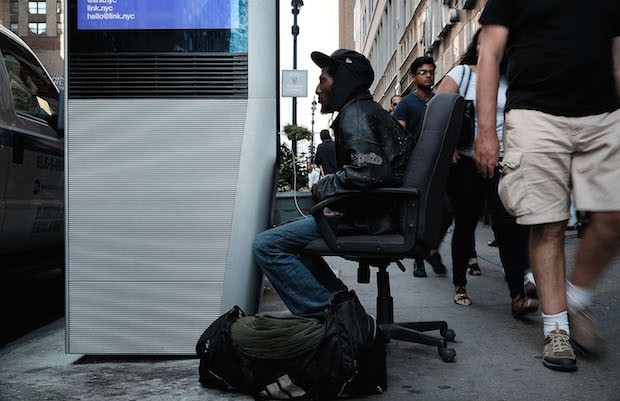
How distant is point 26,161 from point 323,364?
3.14 metres

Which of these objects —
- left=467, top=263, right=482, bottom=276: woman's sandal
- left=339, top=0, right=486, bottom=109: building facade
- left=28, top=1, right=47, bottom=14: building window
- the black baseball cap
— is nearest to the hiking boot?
left=467, top=263, right=482, bottom=276: woman's sandal

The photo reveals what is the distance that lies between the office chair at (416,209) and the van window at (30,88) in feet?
9.60

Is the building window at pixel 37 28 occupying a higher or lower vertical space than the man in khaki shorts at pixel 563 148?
higher

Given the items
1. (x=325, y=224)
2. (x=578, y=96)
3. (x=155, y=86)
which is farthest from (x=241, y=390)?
(x=578, y=96)

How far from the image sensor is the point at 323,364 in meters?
3.06

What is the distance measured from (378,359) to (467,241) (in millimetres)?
2339

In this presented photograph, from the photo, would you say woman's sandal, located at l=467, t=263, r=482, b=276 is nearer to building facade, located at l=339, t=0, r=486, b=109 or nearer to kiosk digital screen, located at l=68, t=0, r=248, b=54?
kiosk digital screen, located at l=68, t=0, r=248, b=54

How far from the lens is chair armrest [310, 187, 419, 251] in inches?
138

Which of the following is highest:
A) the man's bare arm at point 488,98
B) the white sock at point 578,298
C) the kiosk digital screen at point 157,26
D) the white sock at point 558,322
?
the kiosk digital screen at point 157,26

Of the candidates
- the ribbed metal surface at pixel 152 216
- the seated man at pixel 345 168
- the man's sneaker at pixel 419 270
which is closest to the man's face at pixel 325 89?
the seated man at pixel 345 168

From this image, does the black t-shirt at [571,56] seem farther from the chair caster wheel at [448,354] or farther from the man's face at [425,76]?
the man's face at [425,76]

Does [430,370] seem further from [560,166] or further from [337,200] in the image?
[560,166]

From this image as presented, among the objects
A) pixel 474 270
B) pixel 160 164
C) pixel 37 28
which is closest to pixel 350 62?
pixel 160 164

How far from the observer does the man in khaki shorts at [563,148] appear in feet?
11.4
